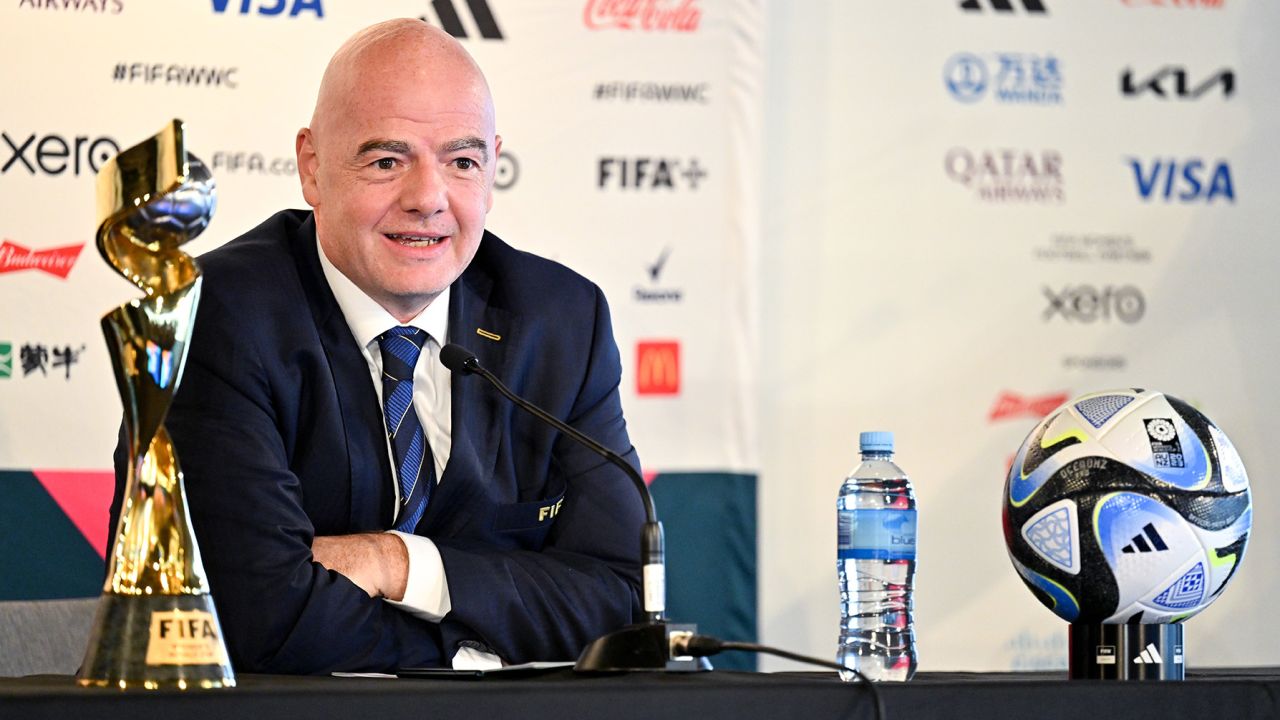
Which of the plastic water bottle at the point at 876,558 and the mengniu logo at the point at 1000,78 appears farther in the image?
the mengniu logo at the point at 1000,78

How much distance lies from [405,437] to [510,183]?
2106 mm

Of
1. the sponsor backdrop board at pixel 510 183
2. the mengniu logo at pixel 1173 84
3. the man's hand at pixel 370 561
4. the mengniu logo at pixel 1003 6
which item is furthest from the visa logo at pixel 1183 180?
the man's hand at pixel 370 561

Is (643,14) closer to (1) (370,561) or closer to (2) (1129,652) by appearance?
(1) (370,561)

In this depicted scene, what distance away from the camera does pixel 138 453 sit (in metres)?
1.46

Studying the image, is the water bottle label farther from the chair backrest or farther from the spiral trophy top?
the chair backrest

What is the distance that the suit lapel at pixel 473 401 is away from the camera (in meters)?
2.34

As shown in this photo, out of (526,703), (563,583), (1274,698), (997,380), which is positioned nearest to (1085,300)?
(997,380)

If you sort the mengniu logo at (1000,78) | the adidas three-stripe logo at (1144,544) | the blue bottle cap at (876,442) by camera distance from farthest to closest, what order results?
the mengniu logo at (1000,78), the blue bottle cap at (876,442), the adidas three-stripe logo at (1144,544)

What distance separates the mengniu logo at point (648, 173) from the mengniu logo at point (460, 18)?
1.63 feet

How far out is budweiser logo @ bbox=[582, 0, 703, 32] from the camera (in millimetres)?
4430

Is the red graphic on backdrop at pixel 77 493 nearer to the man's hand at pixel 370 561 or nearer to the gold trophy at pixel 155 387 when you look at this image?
the man's hand at pixel 370 561

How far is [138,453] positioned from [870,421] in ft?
11.1

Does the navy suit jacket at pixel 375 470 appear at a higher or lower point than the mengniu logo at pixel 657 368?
lower

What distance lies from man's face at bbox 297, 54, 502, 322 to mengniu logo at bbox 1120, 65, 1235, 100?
9.86 feet
